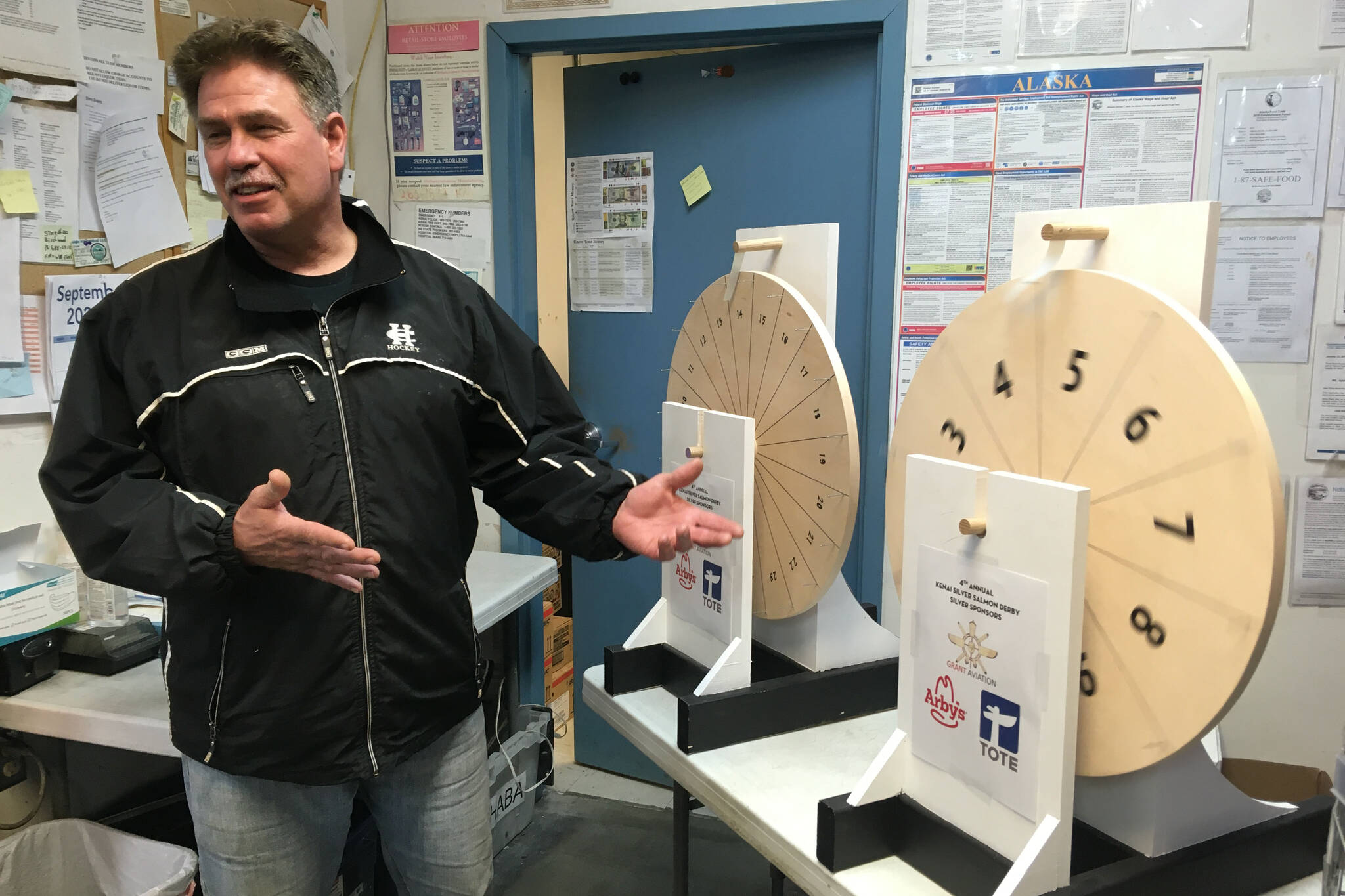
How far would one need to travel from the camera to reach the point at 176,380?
1162 millimetres

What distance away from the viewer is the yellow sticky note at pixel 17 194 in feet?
5.42

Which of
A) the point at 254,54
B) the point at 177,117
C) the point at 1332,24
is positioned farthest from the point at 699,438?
the point at 1332,24

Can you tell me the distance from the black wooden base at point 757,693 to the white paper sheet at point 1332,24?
159 centimetres

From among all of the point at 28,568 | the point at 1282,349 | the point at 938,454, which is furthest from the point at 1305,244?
the point at 28,568

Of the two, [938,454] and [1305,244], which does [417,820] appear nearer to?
[938,454]

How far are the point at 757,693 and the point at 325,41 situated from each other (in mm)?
2128

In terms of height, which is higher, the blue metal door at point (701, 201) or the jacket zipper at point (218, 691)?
the blue metal door at point (701, 201)

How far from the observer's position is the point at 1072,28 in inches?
76.7

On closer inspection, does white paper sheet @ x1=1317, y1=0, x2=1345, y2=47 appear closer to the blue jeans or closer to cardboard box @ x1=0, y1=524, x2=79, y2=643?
the blue jeans

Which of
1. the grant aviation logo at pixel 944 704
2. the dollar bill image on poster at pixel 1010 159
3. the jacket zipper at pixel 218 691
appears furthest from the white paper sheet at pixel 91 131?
the grant aviation logo at pixel 944 704

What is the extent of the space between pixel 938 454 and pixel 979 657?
0.86ft

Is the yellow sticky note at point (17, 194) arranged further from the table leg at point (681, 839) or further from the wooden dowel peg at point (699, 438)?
the table leg at point (681, 839)

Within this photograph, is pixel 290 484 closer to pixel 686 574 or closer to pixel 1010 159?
pixel 686 574

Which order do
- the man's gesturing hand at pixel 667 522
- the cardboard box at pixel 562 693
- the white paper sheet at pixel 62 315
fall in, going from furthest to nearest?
the cardboard box at pixel 562 693, the white paper sheet at pixel 62 315, the man's gesturing hand at pixel 667 522
